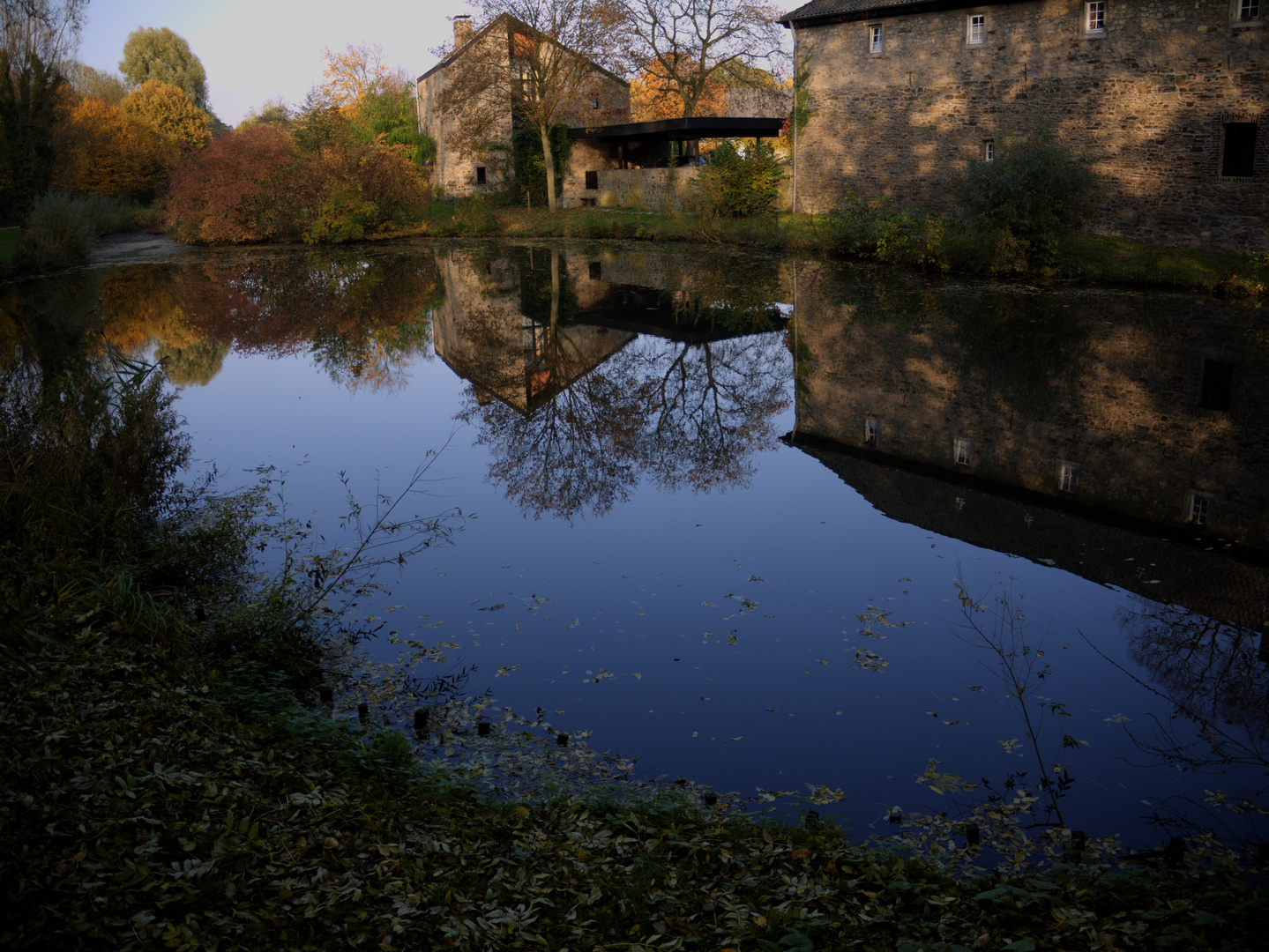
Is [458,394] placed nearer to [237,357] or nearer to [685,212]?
[237,357]

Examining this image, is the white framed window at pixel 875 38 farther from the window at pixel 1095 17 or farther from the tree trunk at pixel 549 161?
the tree trunk at pixel 549 161

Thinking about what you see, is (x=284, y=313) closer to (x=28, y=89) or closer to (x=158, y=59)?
(x=28, y=89)

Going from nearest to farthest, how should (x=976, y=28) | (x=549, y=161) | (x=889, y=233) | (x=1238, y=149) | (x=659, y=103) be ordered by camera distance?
(x=1238, y=149), (x=889, y=233), (x=976, y=28), (x=549, y=161), (x=659, y=103)

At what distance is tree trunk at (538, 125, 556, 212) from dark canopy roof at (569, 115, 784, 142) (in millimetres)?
2283

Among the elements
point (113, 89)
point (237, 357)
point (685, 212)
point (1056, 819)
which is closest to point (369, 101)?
point (113, 89)

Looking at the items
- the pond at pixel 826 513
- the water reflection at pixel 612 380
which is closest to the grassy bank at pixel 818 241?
the pond at pixel 826 513

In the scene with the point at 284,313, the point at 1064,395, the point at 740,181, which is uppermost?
the point at 740,181

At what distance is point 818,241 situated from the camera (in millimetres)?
27734

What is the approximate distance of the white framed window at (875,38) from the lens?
27406mm

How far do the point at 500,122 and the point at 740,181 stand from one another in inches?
657

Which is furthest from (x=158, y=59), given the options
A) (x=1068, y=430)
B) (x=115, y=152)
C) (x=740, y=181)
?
(x=1068, y=430)

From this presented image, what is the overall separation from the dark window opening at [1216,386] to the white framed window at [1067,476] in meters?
3.03

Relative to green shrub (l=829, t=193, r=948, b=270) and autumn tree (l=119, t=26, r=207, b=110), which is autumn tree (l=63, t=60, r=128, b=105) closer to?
autumn tree (l=119, t=26, r=207, b=110)

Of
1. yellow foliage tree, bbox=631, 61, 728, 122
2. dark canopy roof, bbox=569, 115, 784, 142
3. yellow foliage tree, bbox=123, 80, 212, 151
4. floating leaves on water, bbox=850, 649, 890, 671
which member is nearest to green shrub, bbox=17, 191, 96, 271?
dark canopy roof, bbox=569, 115, 784, 142
